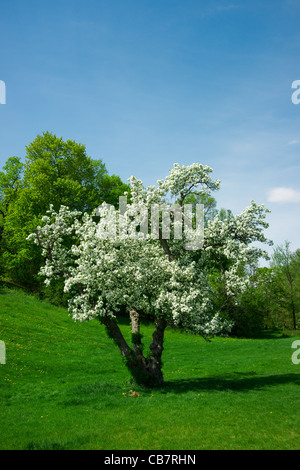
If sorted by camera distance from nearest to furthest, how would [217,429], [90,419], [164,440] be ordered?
[164,440]
[217,429]
[90,419]

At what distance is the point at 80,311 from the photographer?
2008 centimetres

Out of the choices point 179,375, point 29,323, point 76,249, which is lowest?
point 179,375

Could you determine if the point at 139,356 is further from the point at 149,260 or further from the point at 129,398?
the point at 149,260

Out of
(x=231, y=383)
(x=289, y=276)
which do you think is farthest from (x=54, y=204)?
(x=289, y=276)

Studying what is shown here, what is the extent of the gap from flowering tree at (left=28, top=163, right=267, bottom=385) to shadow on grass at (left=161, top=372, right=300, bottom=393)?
1.55 meters

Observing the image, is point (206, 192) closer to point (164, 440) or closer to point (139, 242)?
point (139, 242)

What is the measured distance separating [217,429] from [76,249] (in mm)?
11555

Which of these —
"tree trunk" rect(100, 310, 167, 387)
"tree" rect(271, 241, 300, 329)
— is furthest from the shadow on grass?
"tree" rect(271, 241, 300, 329)

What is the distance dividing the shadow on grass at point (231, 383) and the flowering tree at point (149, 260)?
5.09 feet

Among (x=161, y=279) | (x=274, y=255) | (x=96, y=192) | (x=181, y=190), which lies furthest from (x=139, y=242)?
(x=274, y=255)

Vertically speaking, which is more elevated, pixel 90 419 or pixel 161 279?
pixel 161 279

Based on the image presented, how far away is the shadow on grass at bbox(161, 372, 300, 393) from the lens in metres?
21.1

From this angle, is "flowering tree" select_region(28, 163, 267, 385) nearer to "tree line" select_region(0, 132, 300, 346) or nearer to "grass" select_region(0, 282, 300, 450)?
"grass" select_region(0, 282, 300, 450)

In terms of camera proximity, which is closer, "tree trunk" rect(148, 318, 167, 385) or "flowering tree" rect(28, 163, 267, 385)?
"flowering tree" rect(28, 163, 267, 385)
